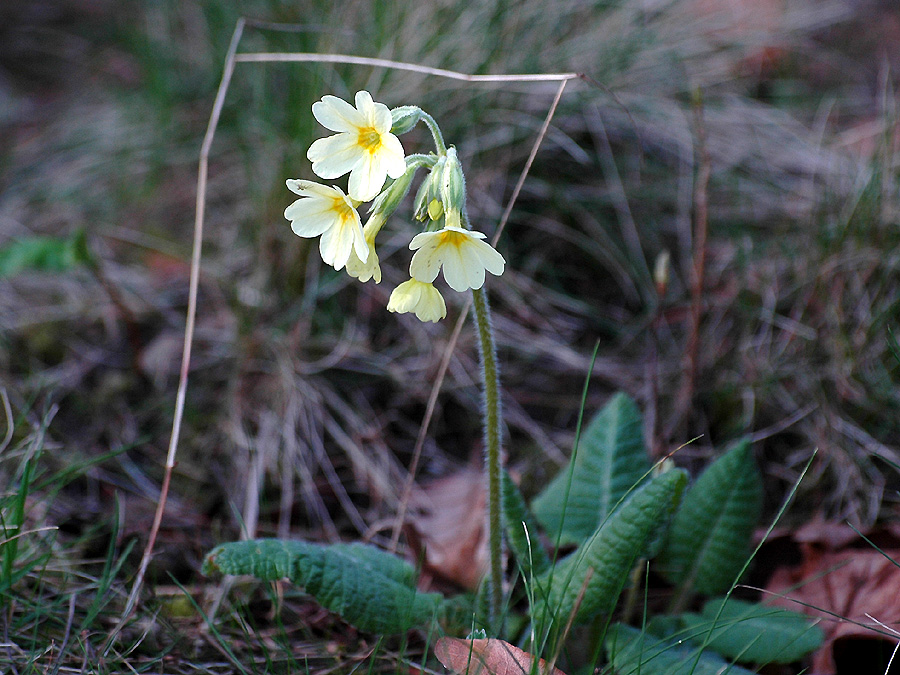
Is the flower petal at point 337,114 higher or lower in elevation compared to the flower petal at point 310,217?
higher

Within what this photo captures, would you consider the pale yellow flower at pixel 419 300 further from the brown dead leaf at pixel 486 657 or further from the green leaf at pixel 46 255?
the green leaf at pixel 46 255

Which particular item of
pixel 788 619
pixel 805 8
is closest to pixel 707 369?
pixel 788 619

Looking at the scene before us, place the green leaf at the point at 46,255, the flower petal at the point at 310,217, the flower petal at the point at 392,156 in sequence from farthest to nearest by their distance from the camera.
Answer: the green leaf at the point at 46,255
the flower petal at the point at 310,217
the flower petal at the point at 392,156

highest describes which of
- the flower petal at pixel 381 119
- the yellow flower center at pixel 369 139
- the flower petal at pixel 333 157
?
the flower petal at pixel 381 119

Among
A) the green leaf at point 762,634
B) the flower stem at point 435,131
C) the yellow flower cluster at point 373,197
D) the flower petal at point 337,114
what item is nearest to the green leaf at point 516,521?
the green leaf at point 762,634

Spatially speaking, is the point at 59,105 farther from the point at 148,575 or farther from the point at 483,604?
the point at 483,604

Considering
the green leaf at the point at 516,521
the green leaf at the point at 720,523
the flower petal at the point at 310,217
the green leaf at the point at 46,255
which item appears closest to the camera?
the flower petal at the point at 310,217

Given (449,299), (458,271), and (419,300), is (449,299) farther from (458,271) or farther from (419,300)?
(458,271)
